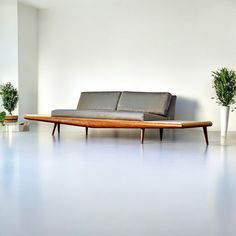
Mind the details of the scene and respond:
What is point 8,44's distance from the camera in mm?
7414

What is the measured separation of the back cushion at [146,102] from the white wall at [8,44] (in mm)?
2448

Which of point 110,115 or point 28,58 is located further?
point 28,58

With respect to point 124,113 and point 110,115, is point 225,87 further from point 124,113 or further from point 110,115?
point 110,115

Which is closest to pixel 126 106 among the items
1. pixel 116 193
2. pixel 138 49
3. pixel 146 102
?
pixel 146 102

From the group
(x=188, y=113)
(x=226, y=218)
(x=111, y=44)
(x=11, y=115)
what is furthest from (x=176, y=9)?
(x=226, y=218)

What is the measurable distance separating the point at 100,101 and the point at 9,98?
1746 mm

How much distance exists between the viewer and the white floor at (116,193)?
5.05ft

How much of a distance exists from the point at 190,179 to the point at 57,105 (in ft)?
18.4

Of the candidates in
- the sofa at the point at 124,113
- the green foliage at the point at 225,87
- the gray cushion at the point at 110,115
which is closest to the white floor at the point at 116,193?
the sofa at the point at 124,113

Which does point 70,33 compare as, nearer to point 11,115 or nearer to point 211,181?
point 11,115

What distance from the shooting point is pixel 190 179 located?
2527 mm

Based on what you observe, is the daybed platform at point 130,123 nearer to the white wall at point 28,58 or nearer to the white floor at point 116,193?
the white floor at point 116,193

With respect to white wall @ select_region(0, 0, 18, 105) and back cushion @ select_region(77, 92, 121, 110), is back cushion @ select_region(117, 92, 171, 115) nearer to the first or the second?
back cushion @ select_region(77, 92, 121, 110)

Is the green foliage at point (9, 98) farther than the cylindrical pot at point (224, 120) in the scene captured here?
Yes
